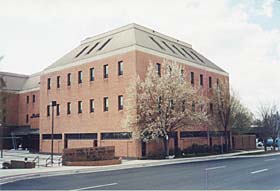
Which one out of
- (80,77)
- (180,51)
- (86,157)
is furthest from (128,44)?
(86,157)

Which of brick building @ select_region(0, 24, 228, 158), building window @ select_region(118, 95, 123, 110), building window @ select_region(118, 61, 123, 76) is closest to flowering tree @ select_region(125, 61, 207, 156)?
brick building @ select_region(0, 24, 228, 158)

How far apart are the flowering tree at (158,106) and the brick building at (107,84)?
1.48 meters

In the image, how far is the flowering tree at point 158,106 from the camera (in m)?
22.9

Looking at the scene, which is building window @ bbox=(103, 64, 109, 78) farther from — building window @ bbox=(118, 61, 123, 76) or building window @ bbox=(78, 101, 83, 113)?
building window @ bbox=(78, 101, 83, 113)

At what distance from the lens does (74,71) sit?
30.3 m

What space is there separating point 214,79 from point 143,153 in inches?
562

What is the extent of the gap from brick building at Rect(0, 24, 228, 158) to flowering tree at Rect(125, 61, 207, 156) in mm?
1477

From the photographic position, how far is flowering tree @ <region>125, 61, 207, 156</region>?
2288 centimetres

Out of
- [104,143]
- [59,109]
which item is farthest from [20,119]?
[104,143]

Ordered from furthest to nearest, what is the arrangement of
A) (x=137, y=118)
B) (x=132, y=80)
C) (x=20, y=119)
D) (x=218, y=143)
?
(x=20, y=119) < (x=218, y=143) < (x=132, y=80) < (x=137, y=118)

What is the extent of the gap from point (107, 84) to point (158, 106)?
5717 mm

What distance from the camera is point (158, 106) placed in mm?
23094

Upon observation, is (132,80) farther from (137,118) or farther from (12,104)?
(12,104)

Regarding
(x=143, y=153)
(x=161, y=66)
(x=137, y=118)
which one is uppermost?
(x=161, y=66)
